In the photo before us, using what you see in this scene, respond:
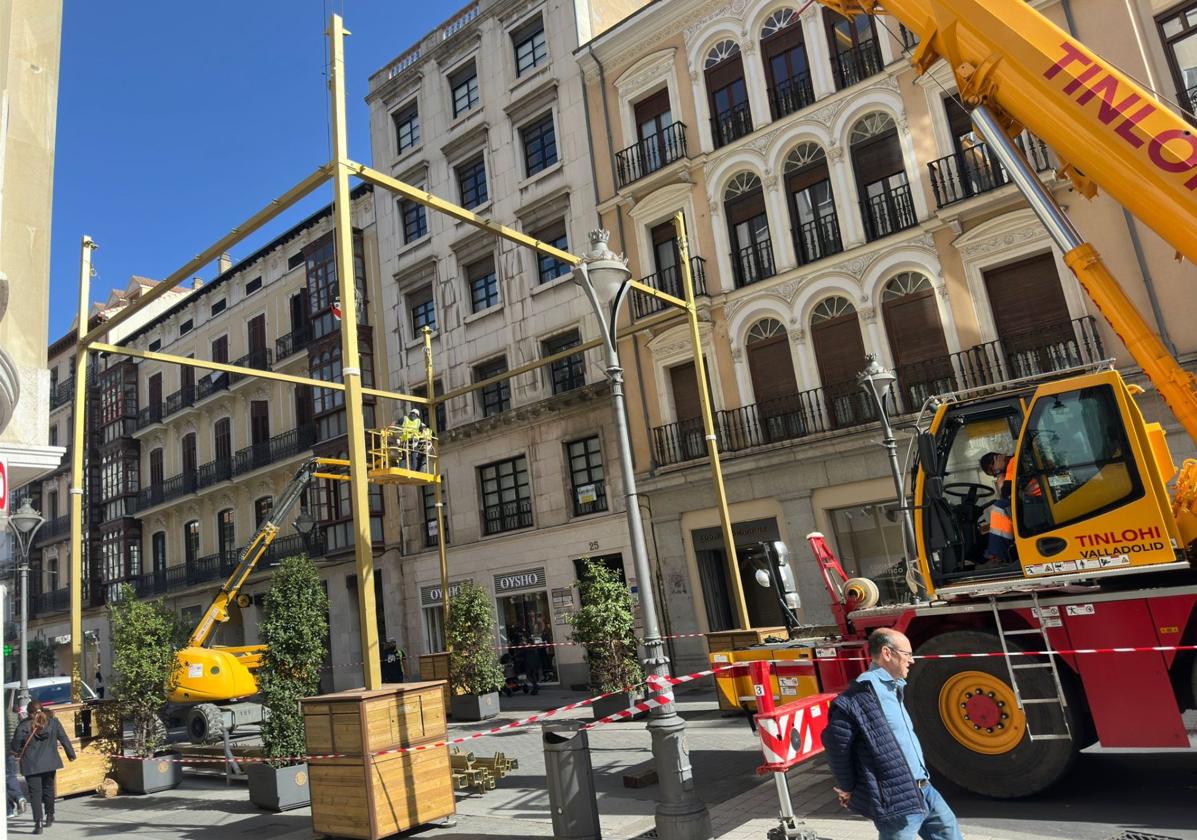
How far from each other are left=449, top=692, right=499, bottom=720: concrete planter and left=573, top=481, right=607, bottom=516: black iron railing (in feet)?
21.4

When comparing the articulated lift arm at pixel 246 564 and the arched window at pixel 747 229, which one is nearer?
the articulated lift arm at pixel 246 564

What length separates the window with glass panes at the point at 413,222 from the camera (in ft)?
92.9

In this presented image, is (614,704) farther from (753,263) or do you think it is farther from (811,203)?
(811,203)

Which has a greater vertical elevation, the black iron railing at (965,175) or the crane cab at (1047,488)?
the black iron railing at (965,175)

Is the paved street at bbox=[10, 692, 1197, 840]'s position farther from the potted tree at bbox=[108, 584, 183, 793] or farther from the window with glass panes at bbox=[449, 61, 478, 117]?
the window with glass panes at bbox=[449, 61, 478, 117]

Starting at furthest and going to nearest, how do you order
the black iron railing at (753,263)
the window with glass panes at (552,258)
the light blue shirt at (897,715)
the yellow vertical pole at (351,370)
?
the window with glass panes at (552,258) < the black iron railing at (753,263) < the yellow vertical pole at (351,370) < the light blue shirt at (897,715)

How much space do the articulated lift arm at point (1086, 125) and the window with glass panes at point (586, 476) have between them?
51.8ft

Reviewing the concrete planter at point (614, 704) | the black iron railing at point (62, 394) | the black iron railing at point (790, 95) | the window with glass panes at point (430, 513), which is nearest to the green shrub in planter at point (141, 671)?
the concrete planter at point (614, 704)

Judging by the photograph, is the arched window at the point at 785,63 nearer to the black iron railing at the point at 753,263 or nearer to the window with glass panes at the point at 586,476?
the black iron railing at the point at 753,263

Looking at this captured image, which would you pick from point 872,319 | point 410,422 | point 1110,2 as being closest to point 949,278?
point 872,319

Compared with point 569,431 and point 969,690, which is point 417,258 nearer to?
point 569,431

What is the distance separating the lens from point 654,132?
2261cm

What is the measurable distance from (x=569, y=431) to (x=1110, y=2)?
15308 mm

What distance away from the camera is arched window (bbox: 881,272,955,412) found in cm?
1748
